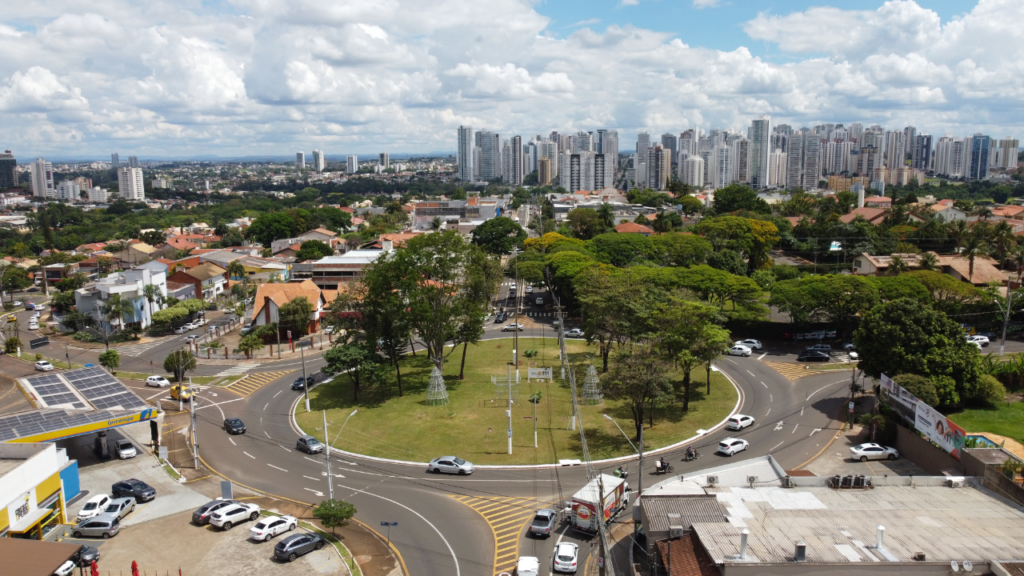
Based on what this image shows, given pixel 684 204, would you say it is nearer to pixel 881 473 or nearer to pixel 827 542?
pixel 881 473

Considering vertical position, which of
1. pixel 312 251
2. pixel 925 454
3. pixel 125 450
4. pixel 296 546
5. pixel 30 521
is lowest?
pixel 125 450

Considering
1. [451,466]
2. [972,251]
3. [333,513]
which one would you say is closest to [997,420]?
[451,466]

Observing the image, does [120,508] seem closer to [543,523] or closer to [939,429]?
[543,523]

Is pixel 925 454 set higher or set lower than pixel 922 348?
lower

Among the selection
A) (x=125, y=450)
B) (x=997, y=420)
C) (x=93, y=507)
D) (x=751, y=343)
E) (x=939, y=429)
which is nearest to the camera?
(x=93, y=507)

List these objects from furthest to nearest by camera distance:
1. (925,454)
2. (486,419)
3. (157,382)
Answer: (157,382)
(486,419)
(925,454)

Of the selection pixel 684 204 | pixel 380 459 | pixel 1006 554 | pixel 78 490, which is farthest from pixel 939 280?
pixel 684 204
